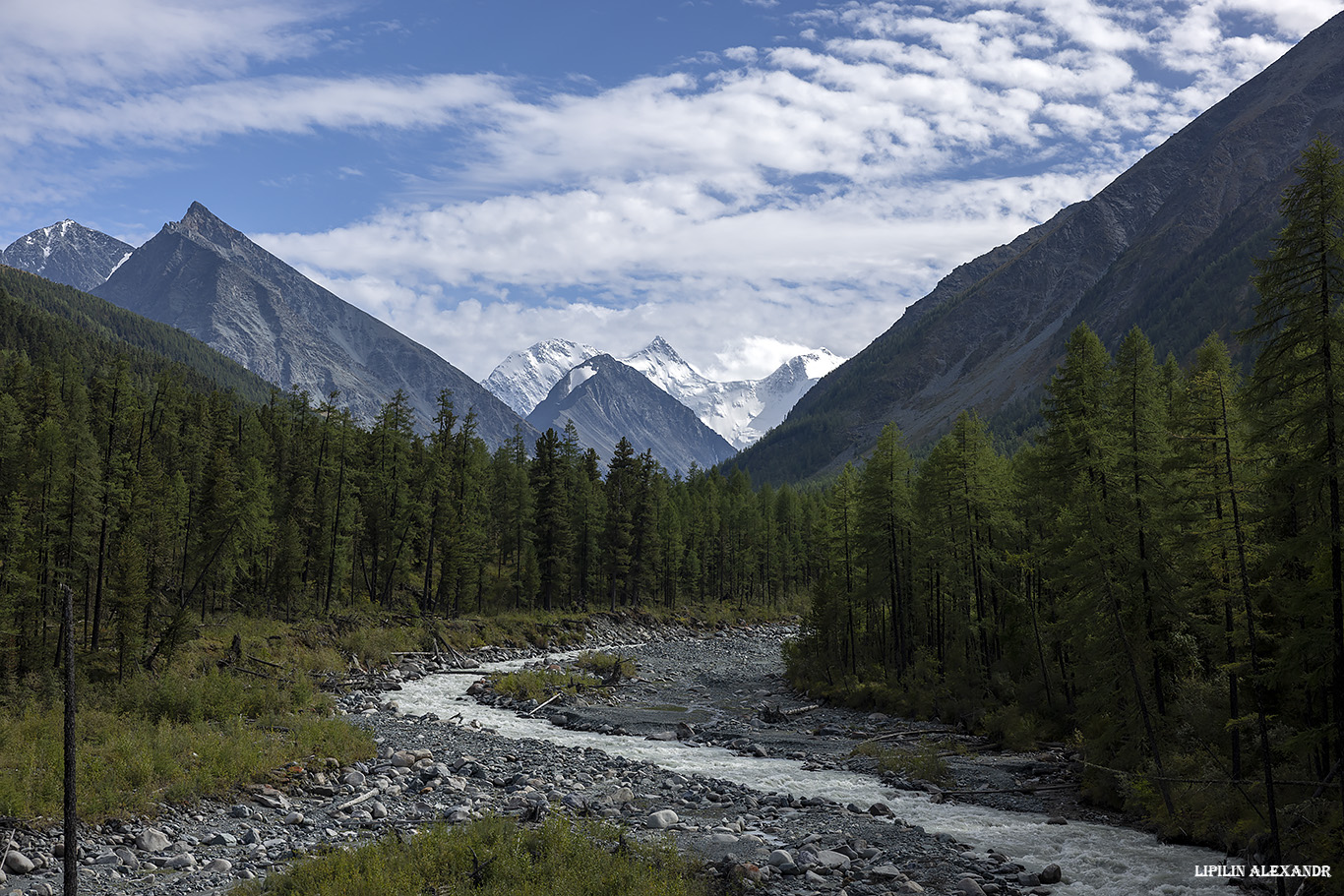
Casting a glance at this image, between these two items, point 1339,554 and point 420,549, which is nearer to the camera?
point 1339,554

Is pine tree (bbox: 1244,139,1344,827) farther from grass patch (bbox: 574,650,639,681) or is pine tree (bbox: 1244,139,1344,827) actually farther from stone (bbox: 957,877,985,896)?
grass patch (bbox: 574,650,639,681)


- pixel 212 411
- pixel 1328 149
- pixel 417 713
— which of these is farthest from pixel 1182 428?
pixel 212 411

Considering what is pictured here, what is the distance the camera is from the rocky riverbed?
49.6 ft

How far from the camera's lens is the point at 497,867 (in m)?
13.9

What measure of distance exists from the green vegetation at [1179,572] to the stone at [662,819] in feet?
36.0

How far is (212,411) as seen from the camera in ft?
245

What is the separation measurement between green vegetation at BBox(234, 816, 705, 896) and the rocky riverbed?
60.2 inches


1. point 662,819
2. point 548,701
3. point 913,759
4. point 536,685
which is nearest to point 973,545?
point 913,759

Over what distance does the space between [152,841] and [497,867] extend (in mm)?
8241

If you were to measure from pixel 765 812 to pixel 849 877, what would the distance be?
4.97 metres

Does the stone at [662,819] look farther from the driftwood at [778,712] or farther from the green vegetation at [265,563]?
the driftwood at [778,712]

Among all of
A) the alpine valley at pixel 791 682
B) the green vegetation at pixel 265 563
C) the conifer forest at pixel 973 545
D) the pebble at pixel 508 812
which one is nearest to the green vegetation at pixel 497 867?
→ the alpine valley at pixel 791 682

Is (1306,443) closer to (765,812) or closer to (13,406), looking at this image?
(765,812)

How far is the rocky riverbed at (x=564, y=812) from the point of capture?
49.6ft
